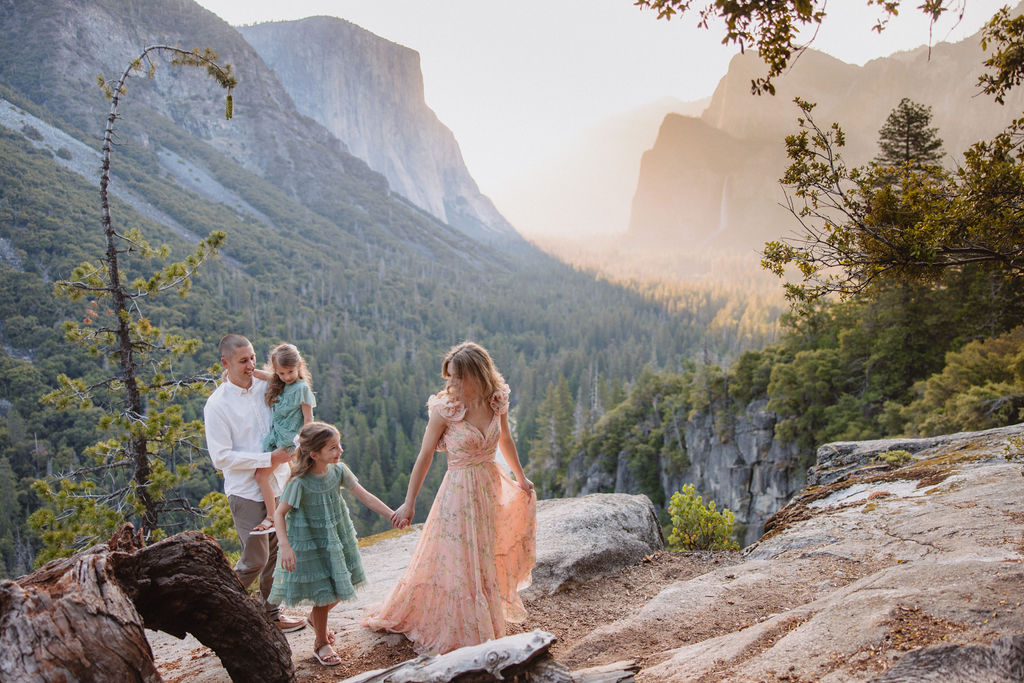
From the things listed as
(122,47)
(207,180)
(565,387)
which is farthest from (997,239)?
(122,47)

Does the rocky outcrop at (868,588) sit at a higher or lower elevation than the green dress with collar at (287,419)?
lower

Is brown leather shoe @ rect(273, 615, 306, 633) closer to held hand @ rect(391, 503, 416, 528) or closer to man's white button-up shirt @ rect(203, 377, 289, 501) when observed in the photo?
→ man's white button-up shirt @ rect(203, 377, 289, 501)

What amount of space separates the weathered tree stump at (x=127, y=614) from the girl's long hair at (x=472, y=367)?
208 centimetres

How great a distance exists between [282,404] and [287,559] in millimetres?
1420

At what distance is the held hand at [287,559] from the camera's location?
439 centimetres

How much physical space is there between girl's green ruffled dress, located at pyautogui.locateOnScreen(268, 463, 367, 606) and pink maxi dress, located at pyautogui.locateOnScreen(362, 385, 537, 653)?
622 millimetres

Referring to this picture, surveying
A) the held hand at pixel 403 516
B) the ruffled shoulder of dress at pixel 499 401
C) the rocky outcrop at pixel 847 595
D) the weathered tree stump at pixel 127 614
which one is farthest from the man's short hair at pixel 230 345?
the rocky outcrop at pixel 847 595

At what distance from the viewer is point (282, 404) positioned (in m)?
5.15

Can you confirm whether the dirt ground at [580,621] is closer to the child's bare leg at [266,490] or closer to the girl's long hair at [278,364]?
the child's bare leg at [266,490]

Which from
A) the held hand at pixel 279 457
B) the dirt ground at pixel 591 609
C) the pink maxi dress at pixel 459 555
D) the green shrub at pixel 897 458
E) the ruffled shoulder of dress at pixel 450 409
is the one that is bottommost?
the dirt ground at pixel 591 609

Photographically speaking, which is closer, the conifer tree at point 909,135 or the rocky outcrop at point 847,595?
the rocky outcrop at point 847,595

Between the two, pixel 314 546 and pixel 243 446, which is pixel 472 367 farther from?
pixel 243 446

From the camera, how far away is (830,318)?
35562mm

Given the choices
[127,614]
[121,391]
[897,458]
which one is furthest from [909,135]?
[127,614]
